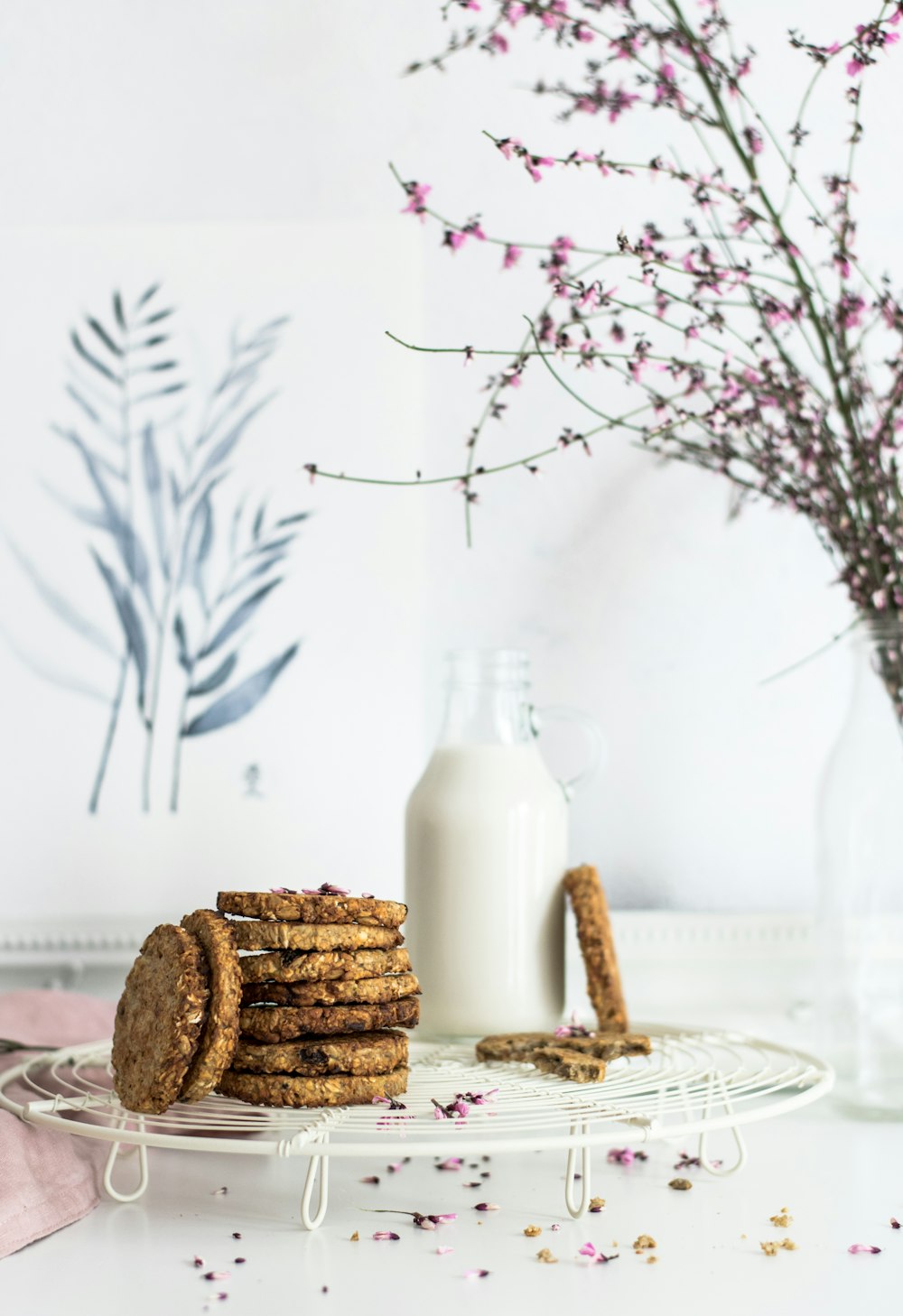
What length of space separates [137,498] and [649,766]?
673 mm

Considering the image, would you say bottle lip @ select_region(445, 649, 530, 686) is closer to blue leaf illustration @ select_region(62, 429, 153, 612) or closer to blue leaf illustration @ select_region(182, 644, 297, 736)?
blue leaf illustration @ select_region(182, 644, 297, 736)

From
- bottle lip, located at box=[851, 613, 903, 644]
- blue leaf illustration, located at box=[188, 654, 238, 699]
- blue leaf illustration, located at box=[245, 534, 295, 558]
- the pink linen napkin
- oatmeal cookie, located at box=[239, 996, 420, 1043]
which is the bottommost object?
the pink linen napkin

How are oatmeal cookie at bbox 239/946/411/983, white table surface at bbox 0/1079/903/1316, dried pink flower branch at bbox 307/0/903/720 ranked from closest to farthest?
white table surface at bbox 0/1079/903/1316, oatmeal cookie at bbox 239/946/411/983, dried pink flower branch at bbox 307/0/903/720

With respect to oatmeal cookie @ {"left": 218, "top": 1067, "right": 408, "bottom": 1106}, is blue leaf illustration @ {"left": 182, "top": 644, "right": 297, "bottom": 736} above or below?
above

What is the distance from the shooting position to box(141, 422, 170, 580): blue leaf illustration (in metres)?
1.43

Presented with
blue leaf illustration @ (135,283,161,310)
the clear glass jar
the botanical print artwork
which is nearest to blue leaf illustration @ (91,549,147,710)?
the botanical print artwork

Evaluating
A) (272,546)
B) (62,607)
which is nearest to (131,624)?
(62,607)

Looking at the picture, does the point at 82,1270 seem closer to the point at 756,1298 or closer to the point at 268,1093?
the point at 268,1093

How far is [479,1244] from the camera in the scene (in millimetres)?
825

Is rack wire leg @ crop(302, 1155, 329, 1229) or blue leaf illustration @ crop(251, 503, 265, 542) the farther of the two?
blue leaf illustration @ crop(251, 503, 265, 542)

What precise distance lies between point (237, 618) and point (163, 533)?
13 cm

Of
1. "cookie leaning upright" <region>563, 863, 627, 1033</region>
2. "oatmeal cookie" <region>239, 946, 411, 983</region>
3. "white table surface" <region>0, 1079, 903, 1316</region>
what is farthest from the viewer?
"cookie leaning upright" <region>563, 863, 627, 1033</region>

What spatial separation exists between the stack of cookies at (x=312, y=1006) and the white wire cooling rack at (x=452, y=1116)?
0.02 metres

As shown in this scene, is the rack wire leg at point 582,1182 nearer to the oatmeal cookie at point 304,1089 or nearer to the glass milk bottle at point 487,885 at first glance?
the oatmeal cookie at point 304,1089
